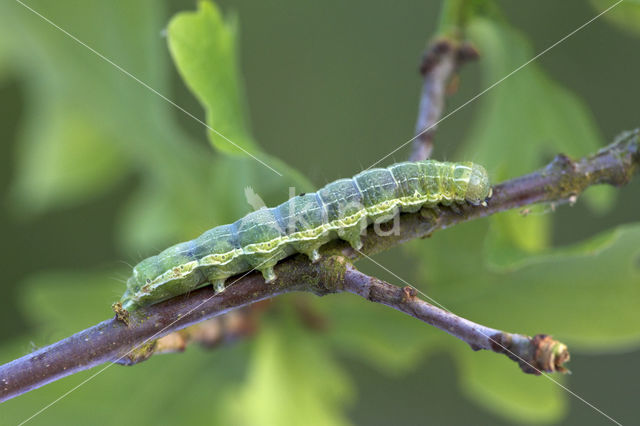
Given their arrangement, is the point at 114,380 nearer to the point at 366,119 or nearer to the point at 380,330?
the point at 380,330

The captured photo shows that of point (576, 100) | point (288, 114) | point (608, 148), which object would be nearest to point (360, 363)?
point (288, 114)

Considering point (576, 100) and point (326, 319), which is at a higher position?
point (576, 100)

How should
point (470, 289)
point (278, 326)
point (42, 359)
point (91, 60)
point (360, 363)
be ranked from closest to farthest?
1. point (42, 359)
2. point (470, 289)
3. point (278, 326)
4. point (91, 60)
5. point (360, 363)

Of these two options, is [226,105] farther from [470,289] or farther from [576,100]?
[576,100]

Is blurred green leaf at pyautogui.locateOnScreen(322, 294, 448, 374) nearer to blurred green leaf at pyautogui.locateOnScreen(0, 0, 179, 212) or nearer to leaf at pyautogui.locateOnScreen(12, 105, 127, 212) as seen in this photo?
blurred green leaf at pyautogui.locateOnScreen(0, 0, 179, 212)

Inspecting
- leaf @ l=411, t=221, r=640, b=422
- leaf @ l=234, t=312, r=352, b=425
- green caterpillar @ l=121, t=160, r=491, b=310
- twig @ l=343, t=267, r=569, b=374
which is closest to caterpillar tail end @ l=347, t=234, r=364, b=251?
green caterpillar @ l=121, t=160, r=491, b=310

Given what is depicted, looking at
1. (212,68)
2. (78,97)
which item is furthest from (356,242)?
(78,97)

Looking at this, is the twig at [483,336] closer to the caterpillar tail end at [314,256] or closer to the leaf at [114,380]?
the caterpillar tail end at [314,256]
